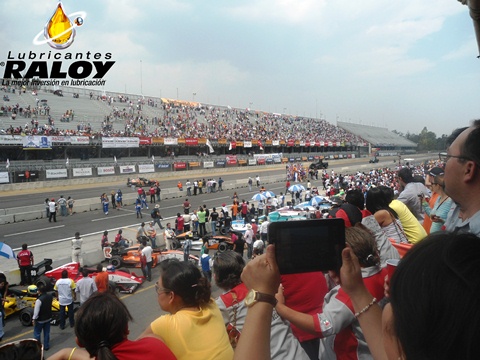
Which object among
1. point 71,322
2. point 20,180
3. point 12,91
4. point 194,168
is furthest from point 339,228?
point 12,91

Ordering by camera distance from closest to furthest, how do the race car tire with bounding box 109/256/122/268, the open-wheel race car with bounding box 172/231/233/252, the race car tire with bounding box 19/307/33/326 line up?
the race car tire with bounding box 19/307/33/326
the race car tire with bounding box 109/256/122/268
the open-wheel race car with bounding box 172/231/233/252

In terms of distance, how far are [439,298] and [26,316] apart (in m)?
9.72

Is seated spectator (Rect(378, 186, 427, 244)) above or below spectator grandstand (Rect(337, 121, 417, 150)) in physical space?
below

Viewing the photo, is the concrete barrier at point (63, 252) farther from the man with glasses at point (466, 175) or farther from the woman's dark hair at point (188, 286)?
the man with glasses at point (466, 175)

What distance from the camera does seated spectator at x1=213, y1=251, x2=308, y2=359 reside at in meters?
2.34

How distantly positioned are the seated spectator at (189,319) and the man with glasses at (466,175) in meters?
1.60

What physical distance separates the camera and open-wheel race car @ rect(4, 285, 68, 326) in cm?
873

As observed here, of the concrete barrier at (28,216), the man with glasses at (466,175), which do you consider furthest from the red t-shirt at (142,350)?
→ the concrete barrier at (28,216)

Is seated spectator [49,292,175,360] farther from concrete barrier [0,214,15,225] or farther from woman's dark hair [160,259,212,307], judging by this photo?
concrete barrier [0,214,15,225]

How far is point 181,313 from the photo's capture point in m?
2.42

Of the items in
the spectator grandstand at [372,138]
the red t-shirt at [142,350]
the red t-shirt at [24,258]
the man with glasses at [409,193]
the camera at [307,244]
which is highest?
the spectator grandstand at [372,138]

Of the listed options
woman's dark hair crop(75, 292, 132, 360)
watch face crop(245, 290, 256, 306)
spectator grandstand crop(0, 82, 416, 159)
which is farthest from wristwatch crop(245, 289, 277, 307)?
spectator grandstand crop(0, 82, 416, 159)

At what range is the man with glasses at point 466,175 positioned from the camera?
1998 millimetres

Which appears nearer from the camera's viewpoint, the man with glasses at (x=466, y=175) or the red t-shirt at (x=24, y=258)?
the man with glasses at (x=466, y=175)
